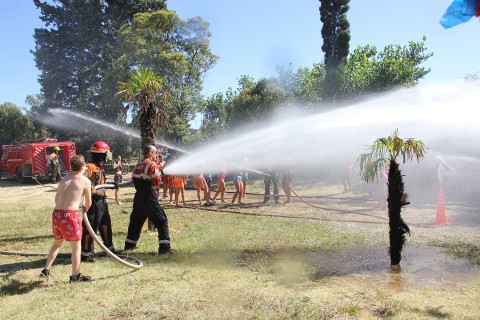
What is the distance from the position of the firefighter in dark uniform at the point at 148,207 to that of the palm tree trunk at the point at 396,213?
3.67 metres

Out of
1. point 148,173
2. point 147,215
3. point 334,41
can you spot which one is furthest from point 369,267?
point 334,41

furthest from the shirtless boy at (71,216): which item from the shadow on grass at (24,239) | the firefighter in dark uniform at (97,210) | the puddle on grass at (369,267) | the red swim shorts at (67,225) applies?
the shadow on grass at (24,239)

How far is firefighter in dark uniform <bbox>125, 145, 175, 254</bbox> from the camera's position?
6.74m

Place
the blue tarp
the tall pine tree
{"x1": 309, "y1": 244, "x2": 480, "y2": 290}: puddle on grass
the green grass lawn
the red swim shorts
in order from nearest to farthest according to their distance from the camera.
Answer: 1. the blue tarp
2. the green grass lawn
3. the red swim shorts
4. {"x1": 309, "y1": 244, "x2": 480, "y2": 290}: puddle on grass
5. the tall pine tree

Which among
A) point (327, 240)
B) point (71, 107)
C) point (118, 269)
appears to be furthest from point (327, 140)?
point (71, 107)

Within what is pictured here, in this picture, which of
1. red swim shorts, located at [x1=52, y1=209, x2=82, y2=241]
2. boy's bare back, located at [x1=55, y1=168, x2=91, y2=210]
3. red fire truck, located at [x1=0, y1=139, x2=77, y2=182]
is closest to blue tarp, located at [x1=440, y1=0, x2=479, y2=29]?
boy's bare back, located at [x1=55, y1=168, x2=91, y2=210]

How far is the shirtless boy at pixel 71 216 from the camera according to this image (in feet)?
16.6

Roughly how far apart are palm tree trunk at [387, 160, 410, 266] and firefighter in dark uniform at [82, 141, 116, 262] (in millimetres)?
4594

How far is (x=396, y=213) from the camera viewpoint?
602cm

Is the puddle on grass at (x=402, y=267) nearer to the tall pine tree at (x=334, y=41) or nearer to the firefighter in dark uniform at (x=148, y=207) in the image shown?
the firefighter in dark uniform at (x=148, y=207)

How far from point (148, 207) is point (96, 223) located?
93cm

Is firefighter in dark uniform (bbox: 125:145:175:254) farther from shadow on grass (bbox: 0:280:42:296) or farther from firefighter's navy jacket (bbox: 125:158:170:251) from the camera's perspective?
shadow on grass (bbox: 0:280:42:296)

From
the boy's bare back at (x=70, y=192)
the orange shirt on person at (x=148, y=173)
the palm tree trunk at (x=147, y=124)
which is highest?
the palm tree trunk at (x=147, y=124)

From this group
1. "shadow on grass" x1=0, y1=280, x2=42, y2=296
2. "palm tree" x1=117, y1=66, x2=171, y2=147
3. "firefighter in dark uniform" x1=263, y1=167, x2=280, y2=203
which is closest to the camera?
"shadow on grass" x1=0, y1=280, x2=42, y2=296
